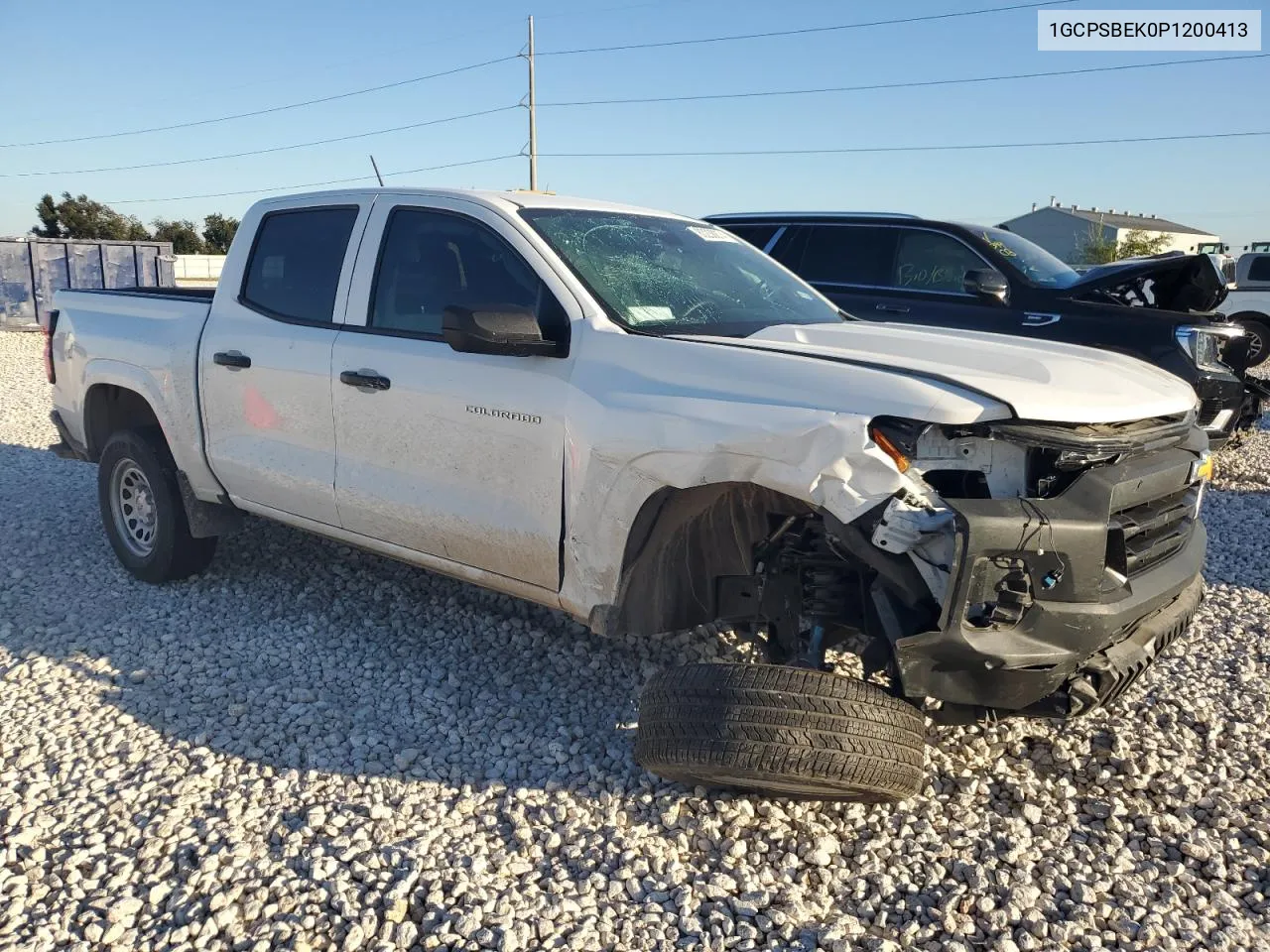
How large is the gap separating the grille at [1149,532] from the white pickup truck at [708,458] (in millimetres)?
17

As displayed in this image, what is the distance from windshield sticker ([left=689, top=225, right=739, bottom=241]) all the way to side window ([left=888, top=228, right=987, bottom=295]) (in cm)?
371

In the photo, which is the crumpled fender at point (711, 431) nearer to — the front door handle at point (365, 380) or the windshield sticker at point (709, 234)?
the front door handle at point (365, 380)

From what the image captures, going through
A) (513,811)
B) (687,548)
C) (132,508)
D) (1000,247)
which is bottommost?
(513,811)

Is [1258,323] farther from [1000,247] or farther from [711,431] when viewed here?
[711,431]

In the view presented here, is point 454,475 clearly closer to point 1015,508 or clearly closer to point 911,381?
point 911,381

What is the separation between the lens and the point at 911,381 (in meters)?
2.87

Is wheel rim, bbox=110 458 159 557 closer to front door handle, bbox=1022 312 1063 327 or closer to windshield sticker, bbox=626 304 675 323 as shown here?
windshield sticker, bbox=626 304 675 323

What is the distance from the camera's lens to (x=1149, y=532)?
125 inches

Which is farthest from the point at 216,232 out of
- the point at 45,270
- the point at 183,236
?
the point at 45,270

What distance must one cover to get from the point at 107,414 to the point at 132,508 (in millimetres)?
586

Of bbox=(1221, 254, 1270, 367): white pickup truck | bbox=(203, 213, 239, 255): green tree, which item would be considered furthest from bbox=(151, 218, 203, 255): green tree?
bbox=(1221, 254, 1270, 367): white pickup truck

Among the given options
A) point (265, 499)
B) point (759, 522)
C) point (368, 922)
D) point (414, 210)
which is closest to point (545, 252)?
point (414, 210)

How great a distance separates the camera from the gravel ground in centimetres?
273

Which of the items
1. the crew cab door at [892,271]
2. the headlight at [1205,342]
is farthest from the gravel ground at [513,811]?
the crew cab door at [892,271]
